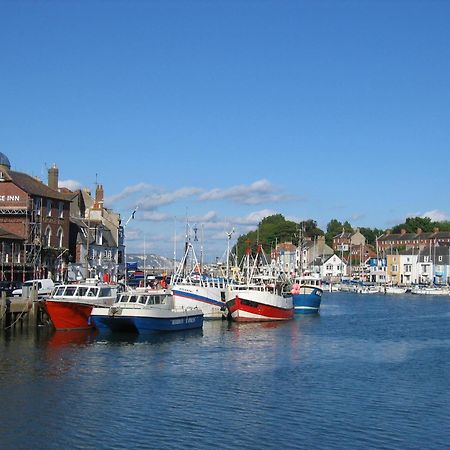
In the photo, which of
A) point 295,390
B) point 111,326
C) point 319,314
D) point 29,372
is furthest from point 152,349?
point 319,314

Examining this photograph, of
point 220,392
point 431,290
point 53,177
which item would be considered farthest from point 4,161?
point 431,290

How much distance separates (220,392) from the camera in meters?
37.2

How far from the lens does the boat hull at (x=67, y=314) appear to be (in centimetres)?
5784

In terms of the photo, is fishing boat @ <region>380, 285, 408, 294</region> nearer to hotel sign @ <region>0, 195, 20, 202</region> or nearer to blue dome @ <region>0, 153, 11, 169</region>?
blue dome @ <region>0, 153, 11, 169</region>

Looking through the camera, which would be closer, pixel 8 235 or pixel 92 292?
pixel 92 292

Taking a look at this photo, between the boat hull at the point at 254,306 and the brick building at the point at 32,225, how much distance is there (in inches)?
797

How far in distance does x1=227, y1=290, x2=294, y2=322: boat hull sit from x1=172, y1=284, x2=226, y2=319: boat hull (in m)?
1.01

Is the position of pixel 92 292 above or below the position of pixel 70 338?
above

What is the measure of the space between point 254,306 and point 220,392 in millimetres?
37150

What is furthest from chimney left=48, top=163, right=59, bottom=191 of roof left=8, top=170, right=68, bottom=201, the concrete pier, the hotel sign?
the concrete pier

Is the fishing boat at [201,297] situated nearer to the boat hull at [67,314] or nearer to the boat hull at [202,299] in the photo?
the boat hull at [202,299]

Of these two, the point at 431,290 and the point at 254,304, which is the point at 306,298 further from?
the point at 431,290

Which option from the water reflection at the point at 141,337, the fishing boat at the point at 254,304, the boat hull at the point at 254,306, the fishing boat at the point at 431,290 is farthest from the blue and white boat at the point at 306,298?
the fishing boat at the point at 431,290

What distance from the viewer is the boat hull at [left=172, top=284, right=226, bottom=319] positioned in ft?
231
